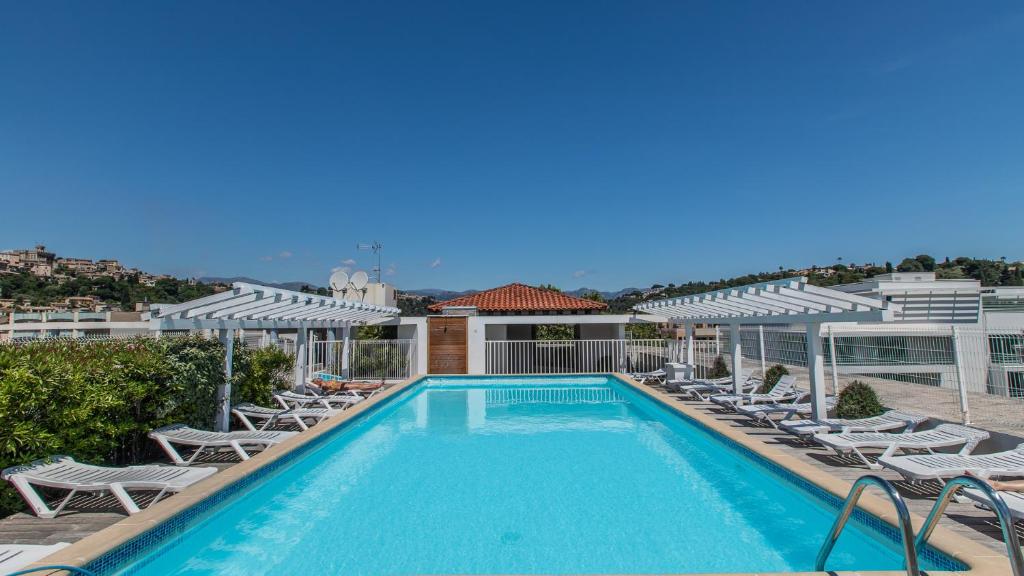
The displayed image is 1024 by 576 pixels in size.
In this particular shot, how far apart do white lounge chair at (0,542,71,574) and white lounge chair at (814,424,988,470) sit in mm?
7292

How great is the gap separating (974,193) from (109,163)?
40114 mm

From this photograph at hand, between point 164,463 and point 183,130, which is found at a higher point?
point 183,130

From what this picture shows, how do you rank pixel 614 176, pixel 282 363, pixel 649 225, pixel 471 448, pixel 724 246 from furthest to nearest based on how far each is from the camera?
pixel 649 225 < pixel 724 246 < pixel 614 176 < pixel 282 363 < pixel 471 448

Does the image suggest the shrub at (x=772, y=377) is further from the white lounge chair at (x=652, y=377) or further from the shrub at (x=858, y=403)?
the white lounge chair at (x=652, y=377)

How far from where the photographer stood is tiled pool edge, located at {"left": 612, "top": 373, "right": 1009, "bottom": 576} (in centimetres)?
324

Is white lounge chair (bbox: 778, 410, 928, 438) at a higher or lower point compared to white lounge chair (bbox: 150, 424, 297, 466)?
lower

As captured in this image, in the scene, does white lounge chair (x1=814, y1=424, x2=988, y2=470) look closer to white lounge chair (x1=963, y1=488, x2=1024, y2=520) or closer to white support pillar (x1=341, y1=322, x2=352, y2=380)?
white lounge chair (x1=963, y1=488, x2=1024, y2=520)

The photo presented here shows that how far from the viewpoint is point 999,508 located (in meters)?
2.23

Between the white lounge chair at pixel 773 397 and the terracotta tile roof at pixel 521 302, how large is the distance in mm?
10963

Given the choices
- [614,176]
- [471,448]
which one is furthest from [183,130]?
[471,448]

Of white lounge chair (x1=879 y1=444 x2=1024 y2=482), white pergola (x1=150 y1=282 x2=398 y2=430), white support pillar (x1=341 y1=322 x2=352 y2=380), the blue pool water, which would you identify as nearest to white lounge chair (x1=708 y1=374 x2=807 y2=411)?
the blue pool water

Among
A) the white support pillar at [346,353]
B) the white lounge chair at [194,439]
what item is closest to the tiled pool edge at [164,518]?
the white lounge chair at [194,439]

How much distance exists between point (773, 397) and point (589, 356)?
9.50m

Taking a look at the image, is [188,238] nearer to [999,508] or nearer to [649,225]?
[649,225]
